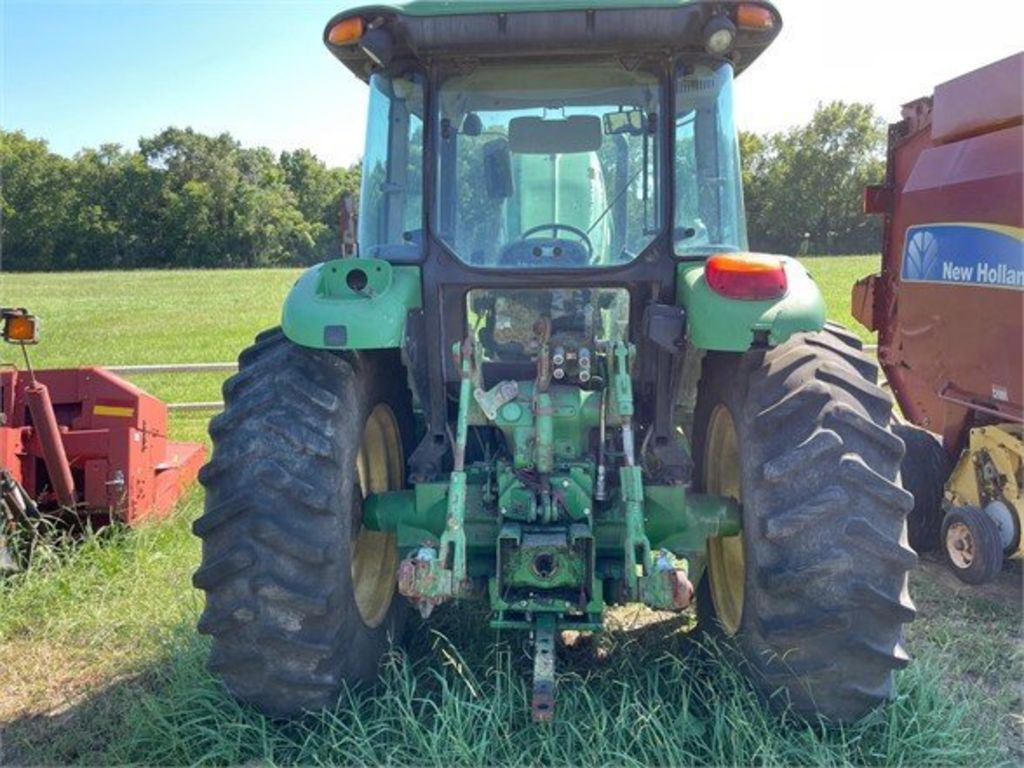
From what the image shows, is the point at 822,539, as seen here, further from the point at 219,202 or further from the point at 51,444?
the point at 219,202

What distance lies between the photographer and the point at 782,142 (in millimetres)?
56781

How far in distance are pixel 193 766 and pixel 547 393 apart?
1.55 m

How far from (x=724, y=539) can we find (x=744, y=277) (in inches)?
43.3

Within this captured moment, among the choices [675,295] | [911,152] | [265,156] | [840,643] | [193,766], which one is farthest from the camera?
[265,156]

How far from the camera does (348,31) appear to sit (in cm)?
288

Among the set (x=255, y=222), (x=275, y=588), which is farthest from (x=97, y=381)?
(x=255, y=222)

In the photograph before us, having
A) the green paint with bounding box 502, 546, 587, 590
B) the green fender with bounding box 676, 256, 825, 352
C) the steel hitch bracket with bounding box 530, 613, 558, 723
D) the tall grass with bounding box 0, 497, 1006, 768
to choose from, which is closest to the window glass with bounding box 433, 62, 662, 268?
the green fender with bounding box 676, 256, 825, 352

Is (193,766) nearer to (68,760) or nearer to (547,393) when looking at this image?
(68,760)

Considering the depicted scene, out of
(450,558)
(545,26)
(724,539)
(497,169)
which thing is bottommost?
(724,539)

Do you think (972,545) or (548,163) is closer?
(548,163)

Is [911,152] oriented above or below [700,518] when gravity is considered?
above

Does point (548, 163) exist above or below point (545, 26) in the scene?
below

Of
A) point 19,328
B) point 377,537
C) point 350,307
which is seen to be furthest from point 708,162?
point 19,328

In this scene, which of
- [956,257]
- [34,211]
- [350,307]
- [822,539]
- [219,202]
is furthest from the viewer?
[219,202]
